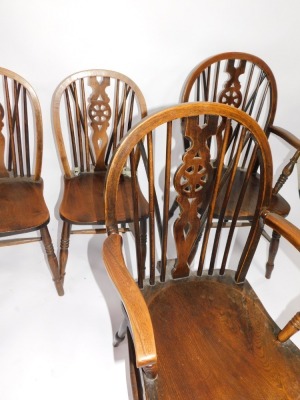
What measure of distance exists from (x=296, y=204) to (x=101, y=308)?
53.8 inches

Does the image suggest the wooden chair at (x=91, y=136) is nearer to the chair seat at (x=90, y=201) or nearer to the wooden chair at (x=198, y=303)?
the chair seat at (x=90, y=201)

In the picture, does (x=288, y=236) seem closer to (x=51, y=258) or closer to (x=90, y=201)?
(x=90, y=201)

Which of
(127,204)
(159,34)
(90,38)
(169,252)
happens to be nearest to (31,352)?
(127,204)

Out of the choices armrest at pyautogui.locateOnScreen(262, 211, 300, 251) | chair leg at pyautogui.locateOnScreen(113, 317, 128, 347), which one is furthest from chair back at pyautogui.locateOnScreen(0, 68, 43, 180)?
armrest at pyautogui.locateOnScreen(262, 211, 300, 251)

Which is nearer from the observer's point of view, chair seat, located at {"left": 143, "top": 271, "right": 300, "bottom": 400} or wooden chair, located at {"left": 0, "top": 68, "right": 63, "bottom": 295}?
chair seat, located at {"left": 143, "top": 271, "right": 300, "bottom": 400}

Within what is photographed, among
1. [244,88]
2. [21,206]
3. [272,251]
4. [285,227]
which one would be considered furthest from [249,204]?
[21,206]

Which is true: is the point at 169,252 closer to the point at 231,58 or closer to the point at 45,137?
the point at 45,137

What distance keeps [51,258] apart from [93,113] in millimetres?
631

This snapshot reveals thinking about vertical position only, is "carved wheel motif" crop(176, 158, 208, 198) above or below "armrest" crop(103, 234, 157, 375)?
above

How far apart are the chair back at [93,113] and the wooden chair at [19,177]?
116 millimetres

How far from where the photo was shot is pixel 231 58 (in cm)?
136

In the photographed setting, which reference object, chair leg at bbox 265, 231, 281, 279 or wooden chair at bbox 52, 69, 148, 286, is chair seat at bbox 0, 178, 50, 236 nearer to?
wooden chair at bbox 52, 69, 148, 286

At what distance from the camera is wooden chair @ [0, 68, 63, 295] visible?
1.17 metres

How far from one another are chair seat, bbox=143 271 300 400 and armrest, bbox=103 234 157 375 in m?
0.16
